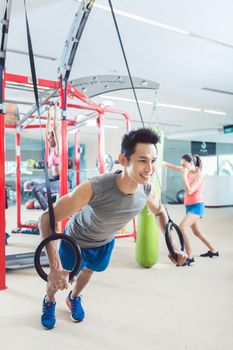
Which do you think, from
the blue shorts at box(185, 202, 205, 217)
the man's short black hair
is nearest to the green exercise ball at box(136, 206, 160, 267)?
the blue shorts at box(185, 202, 205, 217)

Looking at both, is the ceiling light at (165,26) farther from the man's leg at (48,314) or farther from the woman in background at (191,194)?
the man's leg at (48,314)

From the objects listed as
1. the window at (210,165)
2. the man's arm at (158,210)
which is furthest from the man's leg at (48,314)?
the window at (210,165)

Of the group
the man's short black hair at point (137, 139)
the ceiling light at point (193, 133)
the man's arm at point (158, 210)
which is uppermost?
the ceiling light at point (193, 133)

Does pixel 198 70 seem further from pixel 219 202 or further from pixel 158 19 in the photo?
pixel 219 202

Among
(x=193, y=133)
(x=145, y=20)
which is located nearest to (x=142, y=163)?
(x=145, y=20)

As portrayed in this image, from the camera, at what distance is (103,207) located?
163cm

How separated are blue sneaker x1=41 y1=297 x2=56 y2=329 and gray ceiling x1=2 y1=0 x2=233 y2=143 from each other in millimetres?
2608

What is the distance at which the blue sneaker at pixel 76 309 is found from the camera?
206 cm

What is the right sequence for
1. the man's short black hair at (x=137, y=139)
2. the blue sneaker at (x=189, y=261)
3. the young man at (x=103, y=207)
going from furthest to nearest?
the blue sneaker at (x=189, y=261)
the man's short black hair at (x=137, y=139)
the young man at (x=103, y=207)

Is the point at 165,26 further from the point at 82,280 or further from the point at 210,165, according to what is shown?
the point at 210,165

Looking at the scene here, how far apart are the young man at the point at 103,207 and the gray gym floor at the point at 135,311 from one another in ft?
0.72

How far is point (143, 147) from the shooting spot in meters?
1.53

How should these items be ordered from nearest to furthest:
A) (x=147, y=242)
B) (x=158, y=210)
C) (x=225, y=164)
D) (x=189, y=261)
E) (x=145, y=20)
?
(x=158, y=210) < (x=145, y=20) < (x=147, y=242) < (x=189, y=261) < (x=225, y=164)

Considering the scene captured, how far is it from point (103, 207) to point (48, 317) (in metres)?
0.96
